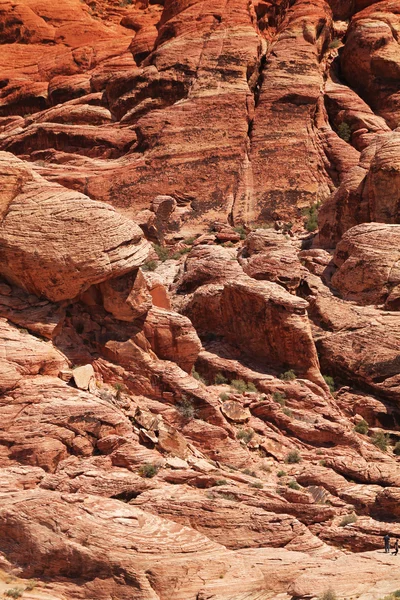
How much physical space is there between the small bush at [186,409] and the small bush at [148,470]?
4.62 meters

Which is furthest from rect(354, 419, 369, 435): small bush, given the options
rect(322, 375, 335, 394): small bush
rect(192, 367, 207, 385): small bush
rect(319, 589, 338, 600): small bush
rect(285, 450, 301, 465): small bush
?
rect(319, 589, 338, 600): small bush

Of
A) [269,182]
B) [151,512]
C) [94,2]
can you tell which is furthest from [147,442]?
[94,2]

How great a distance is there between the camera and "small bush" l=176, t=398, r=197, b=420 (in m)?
41.5

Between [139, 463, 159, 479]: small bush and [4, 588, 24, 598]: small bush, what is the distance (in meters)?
6.10

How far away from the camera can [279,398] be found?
4609 cm

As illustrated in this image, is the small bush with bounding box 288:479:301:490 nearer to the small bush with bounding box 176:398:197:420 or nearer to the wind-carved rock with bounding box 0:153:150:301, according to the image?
the small bush with bounding box 176:398:197:420

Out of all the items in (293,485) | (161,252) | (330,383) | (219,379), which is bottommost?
(161,252)

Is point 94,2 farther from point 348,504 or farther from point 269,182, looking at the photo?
→ point 348,504

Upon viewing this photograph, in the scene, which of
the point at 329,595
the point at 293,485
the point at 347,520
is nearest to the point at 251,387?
the point at 293,485

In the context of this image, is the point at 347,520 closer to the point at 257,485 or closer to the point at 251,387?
the point at 257,485

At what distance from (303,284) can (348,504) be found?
48.2 feet

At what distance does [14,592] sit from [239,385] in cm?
1654

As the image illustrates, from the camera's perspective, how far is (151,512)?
34812 mm

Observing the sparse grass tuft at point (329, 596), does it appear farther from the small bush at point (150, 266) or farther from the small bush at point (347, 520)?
the small bush at point (150, 266)
